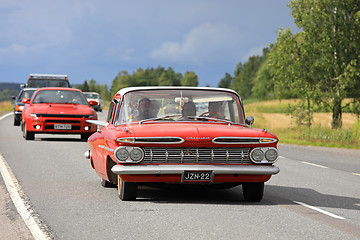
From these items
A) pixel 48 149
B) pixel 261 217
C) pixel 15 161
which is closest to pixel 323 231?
pixel 261 217

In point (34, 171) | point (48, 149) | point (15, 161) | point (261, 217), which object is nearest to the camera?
point (261, 217)

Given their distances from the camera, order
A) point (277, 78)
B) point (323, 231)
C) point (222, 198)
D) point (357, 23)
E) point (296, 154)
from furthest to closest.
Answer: point (277, 78), point (357, 23), point (296, 154), point (222, 198), point (323, 231)

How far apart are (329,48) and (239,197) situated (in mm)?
28449

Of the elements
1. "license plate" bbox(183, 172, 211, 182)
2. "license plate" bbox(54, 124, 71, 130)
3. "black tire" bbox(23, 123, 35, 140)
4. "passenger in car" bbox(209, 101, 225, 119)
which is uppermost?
"passenger in car" bbox(209, 101, 225, 119)

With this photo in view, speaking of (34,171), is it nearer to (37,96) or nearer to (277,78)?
(37,96)

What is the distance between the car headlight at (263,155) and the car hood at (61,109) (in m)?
12.4

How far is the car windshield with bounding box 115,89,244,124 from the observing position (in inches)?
365

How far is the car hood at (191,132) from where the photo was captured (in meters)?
8.27

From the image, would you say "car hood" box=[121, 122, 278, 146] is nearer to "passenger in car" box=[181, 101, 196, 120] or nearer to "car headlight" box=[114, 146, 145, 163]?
"car headlight" box=[114, 146, 145, 163]

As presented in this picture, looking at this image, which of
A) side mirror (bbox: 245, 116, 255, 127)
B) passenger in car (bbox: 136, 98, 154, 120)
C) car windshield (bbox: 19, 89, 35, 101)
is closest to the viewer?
passenger in car (bbox: 136, 98, 154, 120)

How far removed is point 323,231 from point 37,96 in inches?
622

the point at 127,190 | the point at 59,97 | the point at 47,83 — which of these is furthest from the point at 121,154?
the point at 47,83

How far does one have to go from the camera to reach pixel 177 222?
23.8ft

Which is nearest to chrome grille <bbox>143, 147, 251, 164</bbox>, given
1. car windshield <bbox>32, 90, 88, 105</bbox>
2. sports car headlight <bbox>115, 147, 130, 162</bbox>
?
sports car headlight <bbox>115, 147, 130, 162</bbox>
